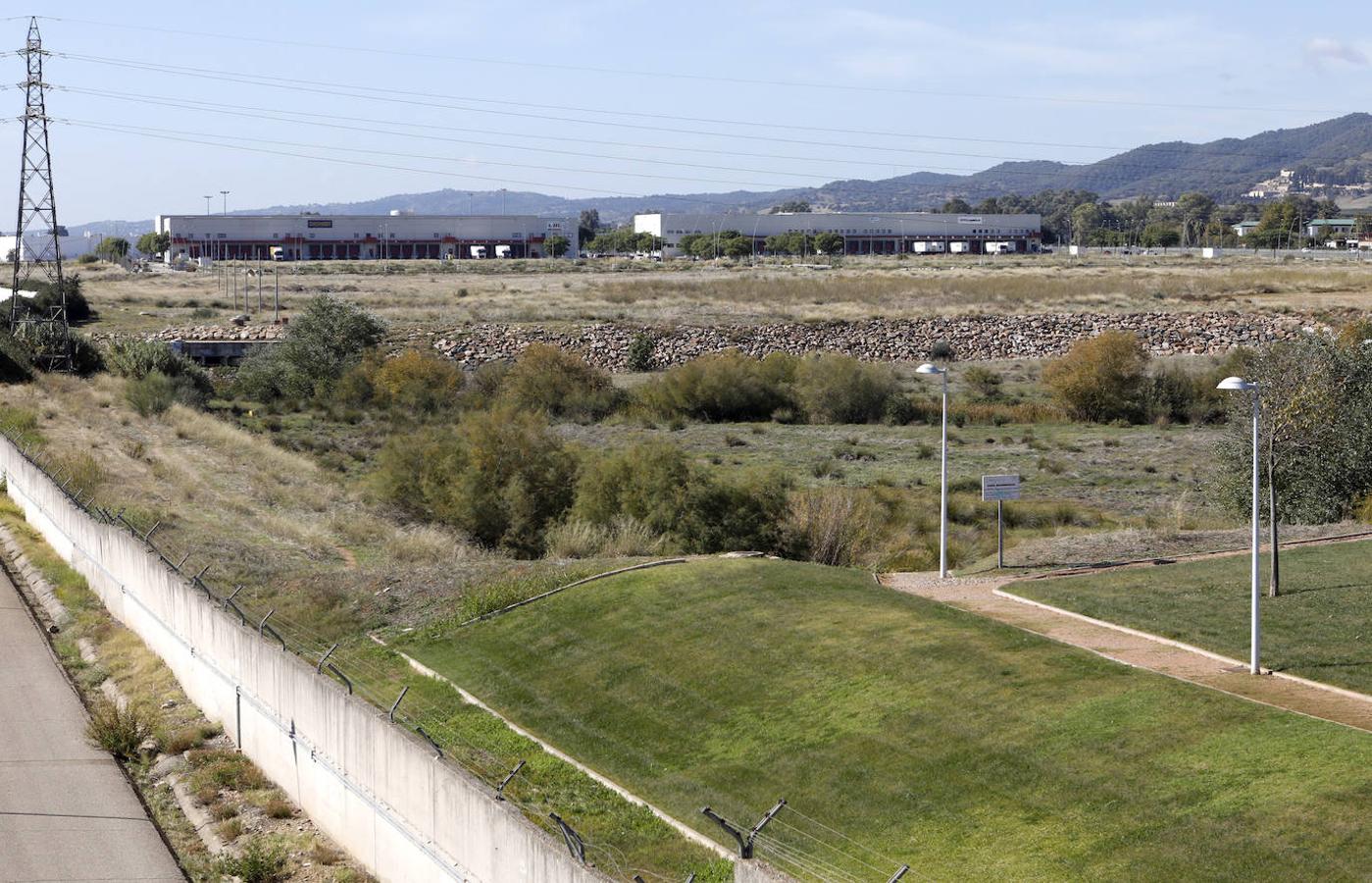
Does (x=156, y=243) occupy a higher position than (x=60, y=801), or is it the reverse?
(x=156, y=243)

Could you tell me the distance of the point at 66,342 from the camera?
64750 mm

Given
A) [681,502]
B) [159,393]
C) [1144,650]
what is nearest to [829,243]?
[159,393]

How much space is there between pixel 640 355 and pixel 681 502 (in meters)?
47.7

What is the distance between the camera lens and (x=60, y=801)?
1875cm

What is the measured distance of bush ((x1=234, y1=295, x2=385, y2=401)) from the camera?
6956 cm

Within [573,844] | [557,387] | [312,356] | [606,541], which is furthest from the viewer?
[312,356]

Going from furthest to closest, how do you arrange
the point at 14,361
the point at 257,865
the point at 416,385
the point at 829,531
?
the point at 416,385, the point at 14,361, the point at 829,531, the point at 257,865

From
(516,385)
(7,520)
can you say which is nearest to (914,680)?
(7,520)

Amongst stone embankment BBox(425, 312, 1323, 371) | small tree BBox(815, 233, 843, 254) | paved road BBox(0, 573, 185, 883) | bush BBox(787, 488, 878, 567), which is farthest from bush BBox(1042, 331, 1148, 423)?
small tree BBox(815, 233, 843, 254)

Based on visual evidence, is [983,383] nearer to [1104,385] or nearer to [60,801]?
[1104,385]

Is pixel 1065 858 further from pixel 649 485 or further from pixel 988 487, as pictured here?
pixel 649 485

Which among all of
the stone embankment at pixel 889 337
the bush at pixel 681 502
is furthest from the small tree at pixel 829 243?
the bush at pixel 681 502

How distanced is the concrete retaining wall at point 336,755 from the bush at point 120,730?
998 millimetres

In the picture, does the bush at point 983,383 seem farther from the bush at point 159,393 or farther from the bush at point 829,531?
the bush at point 829,531
